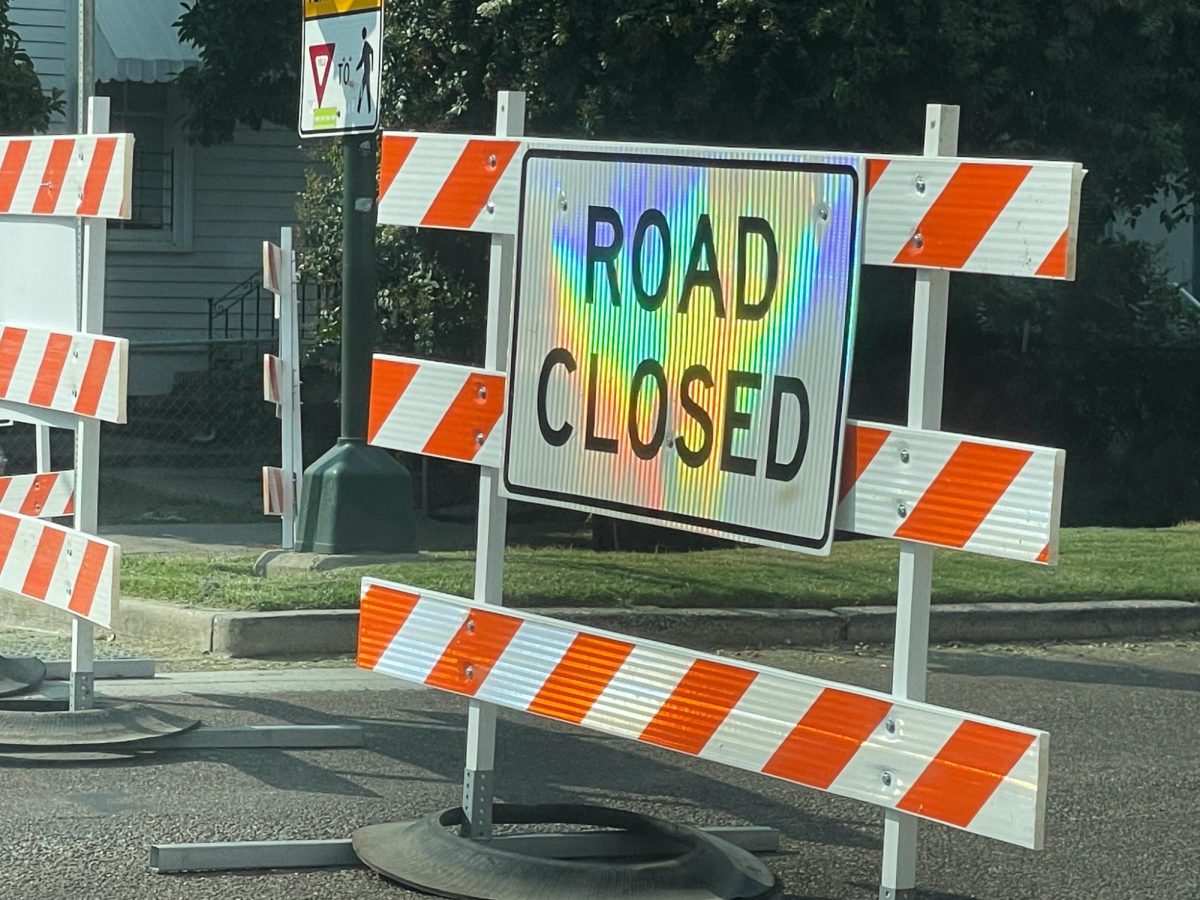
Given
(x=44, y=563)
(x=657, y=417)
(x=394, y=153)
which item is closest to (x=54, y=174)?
(x=44, y=563)

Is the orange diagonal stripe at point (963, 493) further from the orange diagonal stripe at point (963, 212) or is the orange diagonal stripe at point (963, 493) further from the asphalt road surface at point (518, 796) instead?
the asphalt road surface at point (518, 796)

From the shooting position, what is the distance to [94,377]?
5.90m

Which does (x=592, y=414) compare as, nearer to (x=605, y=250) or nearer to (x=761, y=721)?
(x=605, y=250)

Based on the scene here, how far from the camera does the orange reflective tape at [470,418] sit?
479 cm

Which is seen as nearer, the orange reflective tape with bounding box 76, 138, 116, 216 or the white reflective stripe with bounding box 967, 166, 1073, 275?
the white reflective stripe with bounding box 967, 166, 1073, 275

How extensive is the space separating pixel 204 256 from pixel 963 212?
671 inches

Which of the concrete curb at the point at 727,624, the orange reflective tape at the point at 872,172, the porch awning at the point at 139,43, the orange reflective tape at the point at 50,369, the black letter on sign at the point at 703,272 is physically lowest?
the concrete curb at the point at 727,624

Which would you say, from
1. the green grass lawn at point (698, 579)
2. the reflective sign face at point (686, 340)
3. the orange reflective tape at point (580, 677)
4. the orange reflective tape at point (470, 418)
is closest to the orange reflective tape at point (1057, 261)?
the reflective sign face at point (686, 340)

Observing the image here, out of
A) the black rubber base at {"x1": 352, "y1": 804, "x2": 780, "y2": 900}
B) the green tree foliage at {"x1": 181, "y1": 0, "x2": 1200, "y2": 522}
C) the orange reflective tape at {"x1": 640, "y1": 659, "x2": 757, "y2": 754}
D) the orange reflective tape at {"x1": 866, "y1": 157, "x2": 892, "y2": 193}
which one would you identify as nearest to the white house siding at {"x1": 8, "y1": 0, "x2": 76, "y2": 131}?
the green tree foliage at {"x1": 181, "y1": 0, "x2": 1200, "y2": 522}

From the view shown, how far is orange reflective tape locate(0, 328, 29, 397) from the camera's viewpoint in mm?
6293

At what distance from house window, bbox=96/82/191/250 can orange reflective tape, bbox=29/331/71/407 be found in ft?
46.1

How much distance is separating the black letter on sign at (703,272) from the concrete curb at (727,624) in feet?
12.8

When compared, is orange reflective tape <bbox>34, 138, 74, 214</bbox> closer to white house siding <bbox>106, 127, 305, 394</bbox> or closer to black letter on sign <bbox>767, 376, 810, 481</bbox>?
black letter on sign <bbox>767, 376, 810, 481</bbox>

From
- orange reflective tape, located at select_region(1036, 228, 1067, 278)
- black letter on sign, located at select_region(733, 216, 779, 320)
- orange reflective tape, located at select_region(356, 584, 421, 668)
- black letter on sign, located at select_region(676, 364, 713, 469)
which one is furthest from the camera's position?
orange reflective tape, located at select_region(356, 584, 421, 668)
